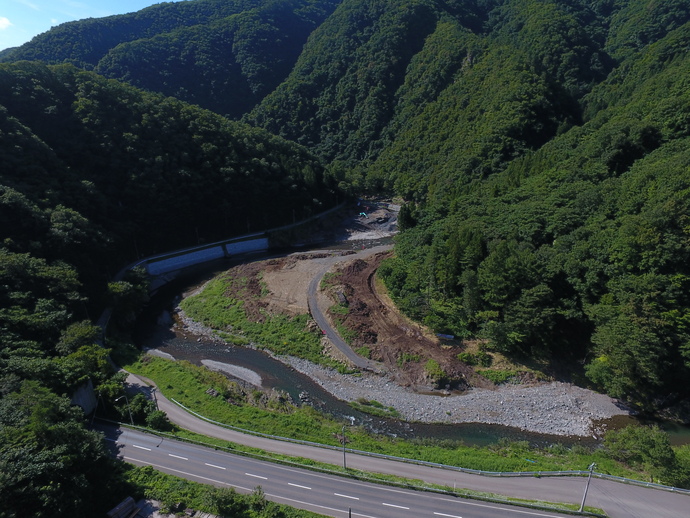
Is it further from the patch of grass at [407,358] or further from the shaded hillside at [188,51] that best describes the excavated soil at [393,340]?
the shaded hillside at [188,51]

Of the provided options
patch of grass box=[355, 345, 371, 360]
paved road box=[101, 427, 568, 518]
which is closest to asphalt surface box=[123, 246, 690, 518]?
paved road box=[101, 427, 568, 518]

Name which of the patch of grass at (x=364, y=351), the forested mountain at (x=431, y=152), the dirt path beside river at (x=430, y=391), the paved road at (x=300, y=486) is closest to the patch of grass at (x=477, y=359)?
the dirt path beside river at (x=430, y=391)

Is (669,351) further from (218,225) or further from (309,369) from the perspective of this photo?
(218,225)

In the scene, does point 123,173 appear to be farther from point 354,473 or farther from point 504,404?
point 504,404

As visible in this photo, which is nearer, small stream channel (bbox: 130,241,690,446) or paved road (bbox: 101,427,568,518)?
paved road (bbox: 101,427,568,518)

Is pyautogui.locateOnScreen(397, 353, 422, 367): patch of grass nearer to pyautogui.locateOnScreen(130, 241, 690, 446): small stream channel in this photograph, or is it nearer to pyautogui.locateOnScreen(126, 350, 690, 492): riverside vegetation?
pyautogui.locateOnScreen(130, 241, 690, 446): small stream channel

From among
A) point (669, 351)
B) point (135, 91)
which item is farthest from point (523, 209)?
point (135, 91)

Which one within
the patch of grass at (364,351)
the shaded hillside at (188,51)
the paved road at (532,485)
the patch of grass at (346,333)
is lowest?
the paved road at (532,485)
